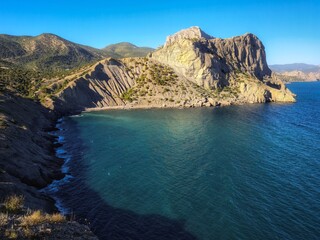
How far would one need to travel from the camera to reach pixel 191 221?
35.2m

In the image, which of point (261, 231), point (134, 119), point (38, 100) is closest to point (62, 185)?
point (261, 231)

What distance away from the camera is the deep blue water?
34.3m

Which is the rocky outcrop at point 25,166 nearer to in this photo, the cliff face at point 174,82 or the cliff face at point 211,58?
the cliff face at point 174,82

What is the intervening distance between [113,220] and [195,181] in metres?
16.9

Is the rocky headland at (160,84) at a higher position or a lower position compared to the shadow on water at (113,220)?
higher

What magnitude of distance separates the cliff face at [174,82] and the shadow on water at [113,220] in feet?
276

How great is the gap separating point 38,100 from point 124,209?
309 feet

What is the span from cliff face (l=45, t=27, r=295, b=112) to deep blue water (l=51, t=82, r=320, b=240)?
159 ft

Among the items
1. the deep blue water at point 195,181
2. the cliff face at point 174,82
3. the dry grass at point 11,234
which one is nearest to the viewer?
the dry grass at point 11,234

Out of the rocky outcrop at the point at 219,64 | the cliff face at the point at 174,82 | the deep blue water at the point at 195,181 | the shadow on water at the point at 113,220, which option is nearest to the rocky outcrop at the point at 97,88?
the cliff face at the point at 174,82

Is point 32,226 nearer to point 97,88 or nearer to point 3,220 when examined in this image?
A: point 3,220

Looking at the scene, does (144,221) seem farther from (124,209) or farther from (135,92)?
(135,92)

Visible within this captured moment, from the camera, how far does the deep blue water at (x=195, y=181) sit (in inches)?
1351

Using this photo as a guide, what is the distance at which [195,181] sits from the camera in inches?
1865
